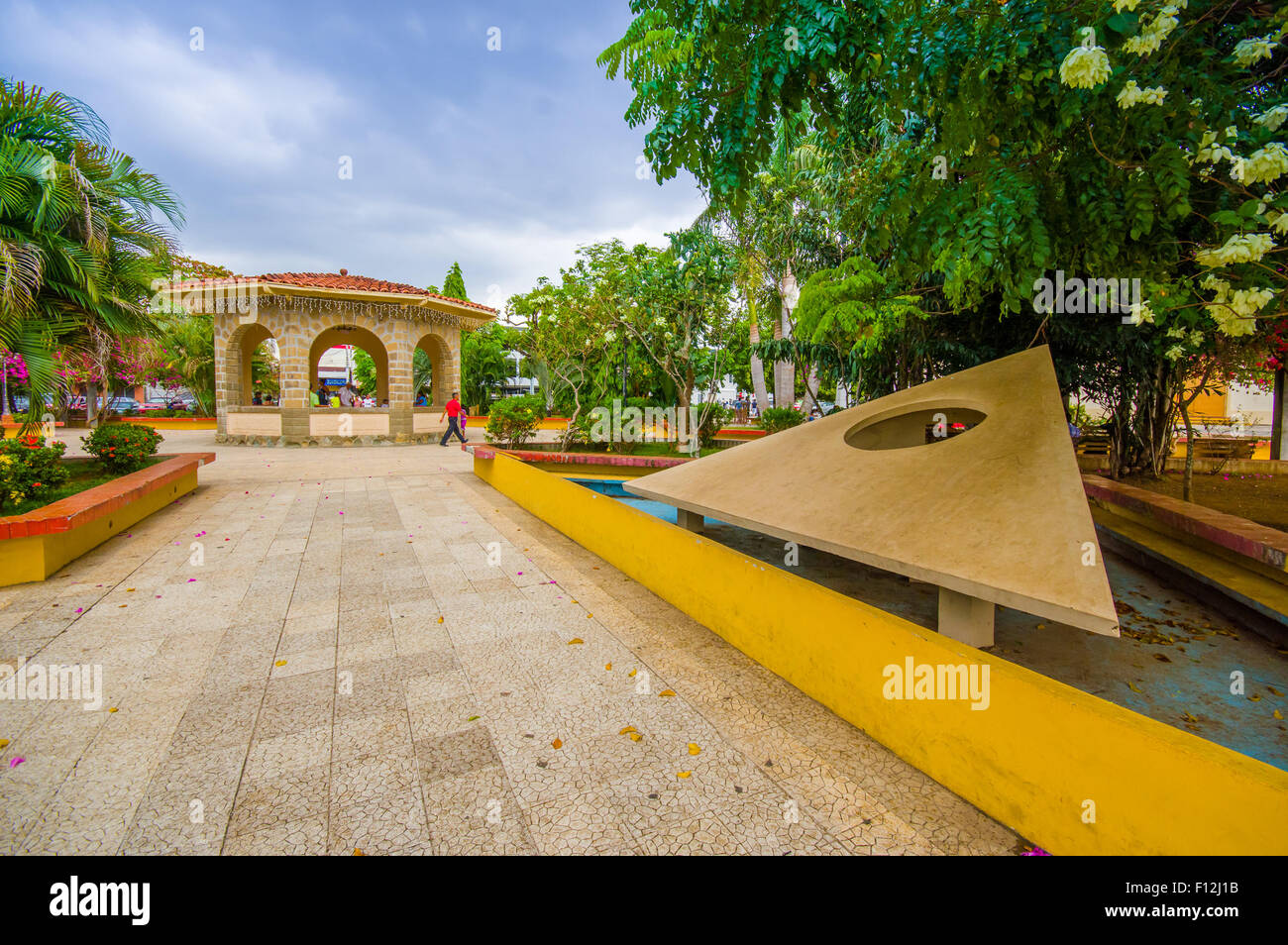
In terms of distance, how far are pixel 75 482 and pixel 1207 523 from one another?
46.3ft

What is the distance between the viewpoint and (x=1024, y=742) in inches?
91.5

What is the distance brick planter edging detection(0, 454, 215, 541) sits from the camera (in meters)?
5.05

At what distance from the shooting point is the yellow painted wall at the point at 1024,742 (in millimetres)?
1777

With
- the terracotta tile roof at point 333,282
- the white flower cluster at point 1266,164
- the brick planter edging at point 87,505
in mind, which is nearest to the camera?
the white flower cluster at point 1266,164

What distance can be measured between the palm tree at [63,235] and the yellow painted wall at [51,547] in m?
1.79

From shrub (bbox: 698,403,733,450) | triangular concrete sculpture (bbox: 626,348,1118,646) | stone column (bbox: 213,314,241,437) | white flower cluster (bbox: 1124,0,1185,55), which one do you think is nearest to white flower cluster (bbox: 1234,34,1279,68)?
white flower cluster (bbox: 1124,0,1185,55)

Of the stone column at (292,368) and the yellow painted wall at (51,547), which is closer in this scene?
the yellow painted wall at (51,547)

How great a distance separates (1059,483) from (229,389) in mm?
23780

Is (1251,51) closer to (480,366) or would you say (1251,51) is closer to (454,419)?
(454,419)

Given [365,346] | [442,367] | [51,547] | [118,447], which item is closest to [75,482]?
[118,447]

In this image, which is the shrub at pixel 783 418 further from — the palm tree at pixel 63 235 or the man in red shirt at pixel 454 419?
the palm tree at pixel 63 235

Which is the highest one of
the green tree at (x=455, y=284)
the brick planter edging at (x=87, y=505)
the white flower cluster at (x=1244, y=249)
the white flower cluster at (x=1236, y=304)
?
the green tree at (x=455, y=284)

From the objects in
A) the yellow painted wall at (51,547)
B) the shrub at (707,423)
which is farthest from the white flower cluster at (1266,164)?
the shrub at (707,423)

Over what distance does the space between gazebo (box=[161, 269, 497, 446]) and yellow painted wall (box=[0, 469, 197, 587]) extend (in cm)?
1292
